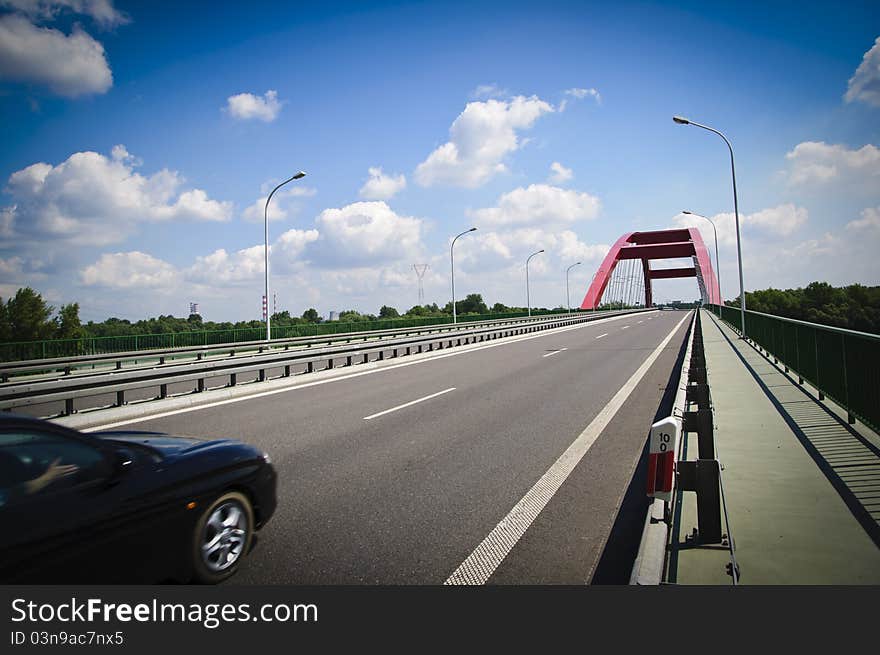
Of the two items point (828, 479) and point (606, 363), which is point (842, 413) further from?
point (606, 363)

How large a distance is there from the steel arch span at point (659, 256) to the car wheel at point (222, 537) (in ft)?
277

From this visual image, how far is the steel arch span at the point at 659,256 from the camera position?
91.6 metres

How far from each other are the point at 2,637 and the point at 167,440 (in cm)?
144

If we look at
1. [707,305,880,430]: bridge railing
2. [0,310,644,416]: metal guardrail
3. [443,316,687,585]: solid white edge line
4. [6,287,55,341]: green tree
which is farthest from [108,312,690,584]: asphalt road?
[6,287,55,341]: green tree

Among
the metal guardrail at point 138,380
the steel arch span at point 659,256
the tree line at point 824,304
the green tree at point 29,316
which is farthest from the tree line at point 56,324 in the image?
the tree line at point 824,304

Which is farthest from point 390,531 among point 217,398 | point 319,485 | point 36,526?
point 217,398

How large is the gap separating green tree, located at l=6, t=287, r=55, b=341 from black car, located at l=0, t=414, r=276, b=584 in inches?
2197

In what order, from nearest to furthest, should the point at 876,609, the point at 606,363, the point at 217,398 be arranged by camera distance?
the point at 876,609 < the point at 217,398 < the point at 606,363

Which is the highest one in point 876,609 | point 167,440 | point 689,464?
point 167,440

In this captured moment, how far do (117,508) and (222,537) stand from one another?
2.51ft

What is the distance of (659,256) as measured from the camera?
109375 mm

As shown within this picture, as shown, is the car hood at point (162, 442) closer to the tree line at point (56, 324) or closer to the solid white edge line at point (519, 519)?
the solid white edge line at point (519, 519)

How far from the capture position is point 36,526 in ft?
8.48

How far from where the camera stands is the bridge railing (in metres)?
6.52
